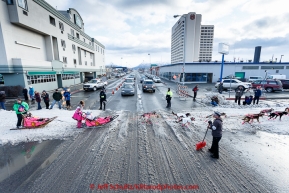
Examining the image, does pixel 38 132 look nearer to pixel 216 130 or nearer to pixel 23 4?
pixel 216 130

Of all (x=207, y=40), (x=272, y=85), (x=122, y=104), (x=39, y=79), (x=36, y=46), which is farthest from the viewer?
(x=207, y=40)

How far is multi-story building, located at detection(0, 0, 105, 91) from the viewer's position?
48.3ft

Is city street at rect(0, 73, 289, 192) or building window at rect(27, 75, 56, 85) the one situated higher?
building window at rect(27, 75, 56, 85)

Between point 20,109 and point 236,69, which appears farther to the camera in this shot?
point 236,69

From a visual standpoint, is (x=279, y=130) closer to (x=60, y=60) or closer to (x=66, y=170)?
(x=66, y=170)

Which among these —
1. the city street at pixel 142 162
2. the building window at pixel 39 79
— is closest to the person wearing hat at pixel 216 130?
the city street at pixel 142 162

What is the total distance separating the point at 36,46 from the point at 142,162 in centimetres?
2374

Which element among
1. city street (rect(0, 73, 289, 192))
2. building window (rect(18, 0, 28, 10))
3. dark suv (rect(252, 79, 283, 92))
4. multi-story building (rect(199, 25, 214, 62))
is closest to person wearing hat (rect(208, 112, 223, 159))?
city street (rect(0, 73, 289, 192))

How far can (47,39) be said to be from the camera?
21250mm

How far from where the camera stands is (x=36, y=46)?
19.3m

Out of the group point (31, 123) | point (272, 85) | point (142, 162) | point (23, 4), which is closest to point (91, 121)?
point (31, 123)

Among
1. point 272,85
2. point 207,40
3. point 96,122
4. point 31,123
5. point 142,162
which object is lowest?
point 142,162

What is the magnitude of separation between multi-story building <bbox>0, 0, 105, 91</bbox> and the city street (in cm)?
1409

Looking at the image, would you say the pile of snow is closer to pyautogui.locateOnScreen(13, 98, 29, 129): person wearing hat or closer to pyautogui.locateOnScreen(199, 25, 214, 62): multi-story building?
pyautogui.locateOnScreen(13, 98, 29, 129): person wearing hat
